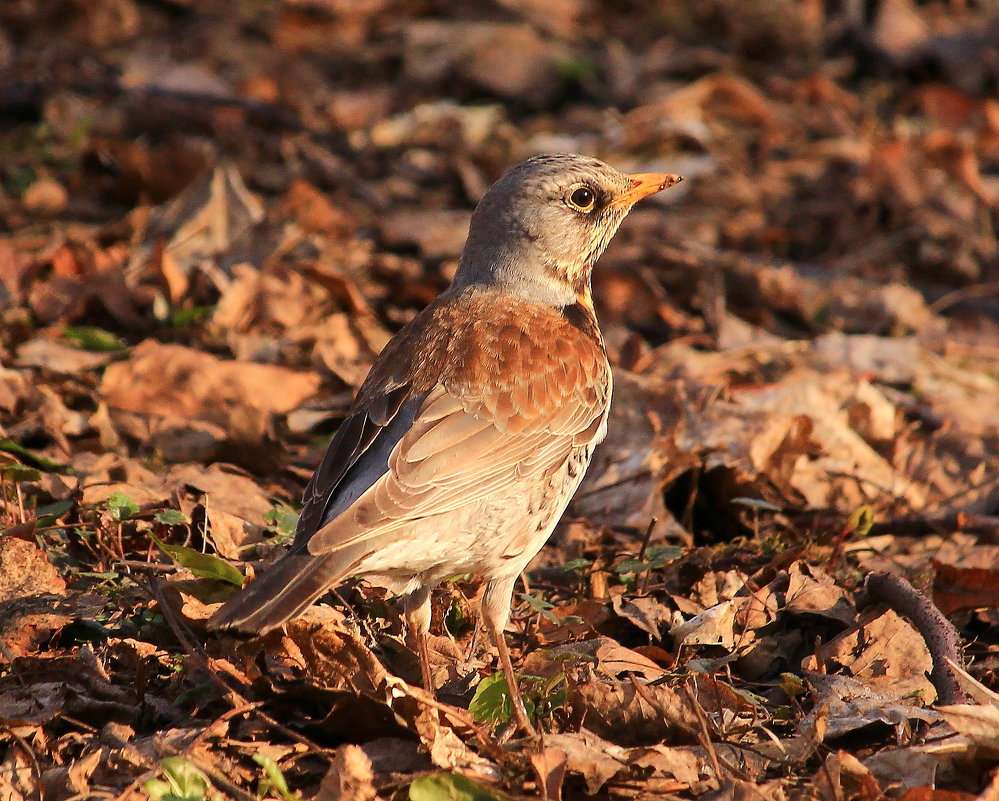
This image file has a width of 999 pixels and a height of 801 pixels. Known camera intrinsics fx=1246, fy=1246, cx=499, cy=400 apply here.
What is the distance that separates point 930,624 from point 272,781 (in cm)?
268

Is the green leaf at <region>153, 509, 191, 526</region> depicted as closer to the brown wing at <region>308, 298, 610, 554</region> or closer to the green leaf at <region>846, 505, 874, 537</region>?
the brown wing at <region>308, 298, 610, 554</region>

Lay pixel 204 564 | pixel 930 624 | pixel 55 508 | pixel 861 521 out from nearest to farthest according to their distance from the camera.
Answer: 1. pixel 204 564
2. pixel 930 624
3. pixel 55 508
4. pixel 861 521

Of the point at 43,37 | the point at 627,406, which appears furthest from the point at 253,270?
the point at 43,37

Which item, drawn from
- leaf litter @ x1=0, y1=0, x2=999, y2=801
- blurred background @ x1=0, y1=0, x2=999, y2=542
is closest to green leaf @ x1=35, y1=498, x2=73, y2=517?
leaf litter @ x1=0, y1=0, x2=999, y2=801

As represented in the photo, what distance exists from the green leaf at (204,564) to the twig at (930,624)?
2.68m

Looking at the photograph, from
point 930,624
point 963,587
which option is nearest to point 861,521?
point 963,587

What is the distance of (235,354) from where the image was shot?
7.49 meters

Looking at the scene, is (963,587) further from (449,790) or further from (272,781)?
(272,781)

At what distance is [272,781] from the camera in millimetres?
4016

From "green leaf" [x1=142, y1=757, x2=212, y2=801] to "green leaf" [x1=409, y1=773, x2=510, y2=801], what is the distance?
25.7 inches

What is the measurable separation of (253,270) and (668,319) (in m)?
2.80

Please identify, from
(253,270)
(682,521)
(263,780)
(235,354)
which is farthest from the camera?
(253,270)

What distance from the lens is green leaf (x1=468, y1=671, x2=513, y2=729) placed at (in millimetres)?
4445

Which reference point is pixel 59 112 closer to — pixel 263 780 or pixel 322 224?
pixel 322 224
